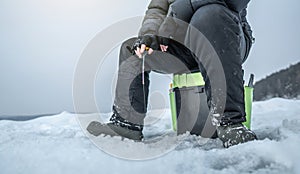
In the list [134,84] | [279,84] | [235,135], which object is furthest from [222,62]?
[279,84]

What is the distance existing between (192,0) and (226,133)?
352 mm

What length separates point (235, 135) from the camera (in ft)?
1.72

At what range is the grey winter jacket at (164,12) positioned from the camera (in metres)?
0.65

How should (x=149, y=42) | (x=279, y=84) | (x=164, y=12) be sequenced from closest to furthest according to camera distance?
1. (x=149, y=42)
2. (x=164, y=12)
3. (x=279, y=84)

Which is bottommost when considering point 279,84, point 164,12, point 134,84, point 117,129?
point 279,84

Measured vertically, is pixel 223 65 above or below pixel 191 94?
above

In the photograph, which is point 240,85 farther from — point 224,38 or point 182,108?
point 182,108

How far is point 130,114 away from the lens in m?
0.80

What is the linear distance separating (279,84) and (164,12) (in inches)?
69.7

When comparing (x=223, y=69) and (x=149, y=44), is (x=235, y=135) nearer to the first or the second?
(x=223, y=69)

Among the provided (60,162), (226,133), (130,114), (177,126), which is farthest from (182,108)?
(60,162)

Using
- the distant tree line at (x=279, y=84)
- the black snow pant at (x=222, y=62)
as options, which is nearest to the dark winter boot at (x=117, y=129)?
the black snow pant at (x=222, y=62)

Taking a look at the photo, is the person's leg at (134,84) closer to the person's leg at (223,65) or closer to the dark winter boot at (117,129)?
the dark winter boot at (117,129)

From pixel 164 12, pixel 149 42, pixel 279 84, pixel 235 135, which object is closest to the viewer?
pixel 235 135
